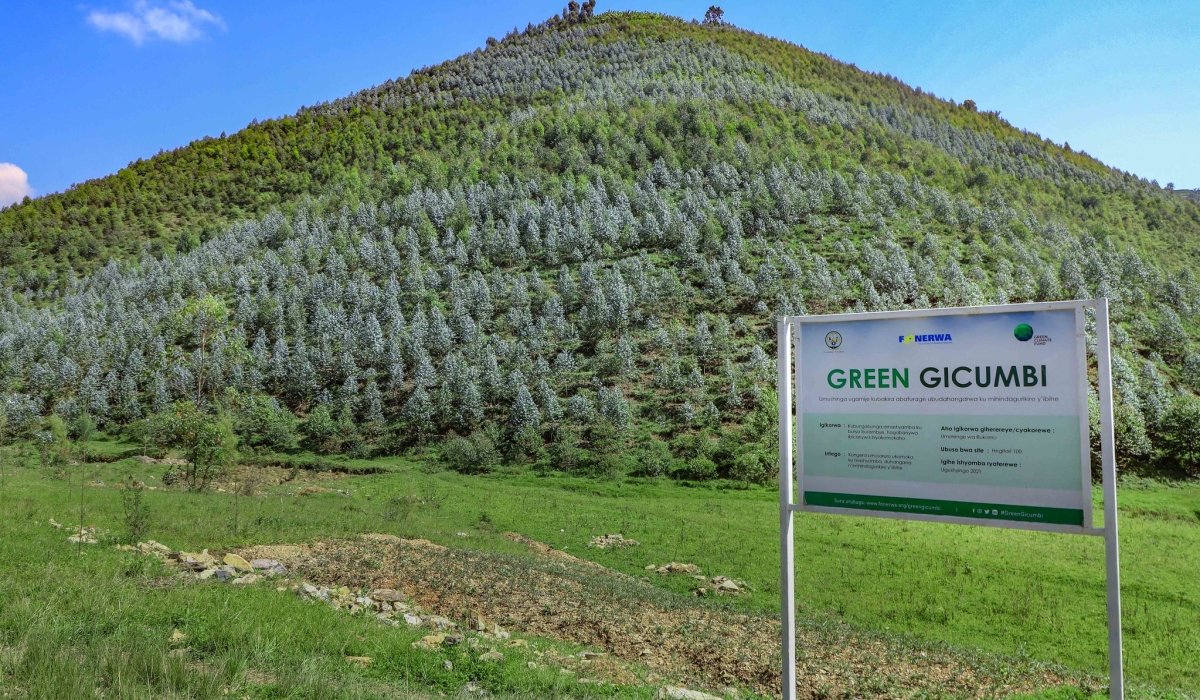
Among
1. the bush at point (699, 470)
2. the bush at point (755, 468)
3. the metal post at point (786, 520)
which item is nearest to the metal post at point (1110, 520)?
the metal post at point (786, 520)

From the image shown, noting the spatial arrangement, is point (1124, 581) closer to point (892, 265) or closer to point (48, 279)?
point (892, 265)

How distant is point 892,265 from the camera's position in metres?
62.4

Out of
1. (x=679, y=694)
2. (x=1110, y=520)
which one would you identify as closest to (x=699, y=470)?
(x=679, y=694)

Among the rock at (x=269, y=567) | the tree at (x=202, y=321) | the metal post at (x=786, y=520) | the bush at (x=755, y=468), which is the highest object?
the tree at (x=202, y=321)

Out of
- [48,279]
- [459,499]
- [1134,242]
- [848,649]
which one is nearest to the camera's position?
[848,649]

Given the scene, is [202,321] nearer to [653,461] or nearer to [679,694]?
[653,461]

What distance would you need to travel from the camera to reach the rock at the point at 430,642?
7686mm

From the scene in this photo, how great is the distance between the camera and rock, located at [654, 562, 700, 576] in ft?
61.6

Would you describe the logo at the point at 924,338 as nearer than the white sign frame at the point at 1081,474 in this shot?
No

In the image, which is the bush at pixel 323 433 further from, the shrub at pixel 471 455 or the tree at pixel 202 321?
the tree at pixel 202 321

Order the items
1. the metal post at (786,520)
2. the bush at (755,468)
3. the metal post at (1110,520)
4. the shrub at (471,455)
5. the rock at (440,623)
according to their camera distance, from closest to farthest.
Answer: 1. the metal post at (1110,520)
2. the metal post at (786,520)
3. the rock at (440,623)
4. the bush at (755,468)
5. the shrub at (471,455)

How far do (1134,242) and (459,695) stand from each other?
369 feet

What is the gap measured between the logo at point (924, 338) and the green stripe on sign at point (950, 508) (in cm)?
150

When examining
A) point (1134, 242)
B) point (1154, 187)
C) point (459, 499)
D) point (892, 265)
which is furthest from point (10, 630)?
point (1154, 187)
